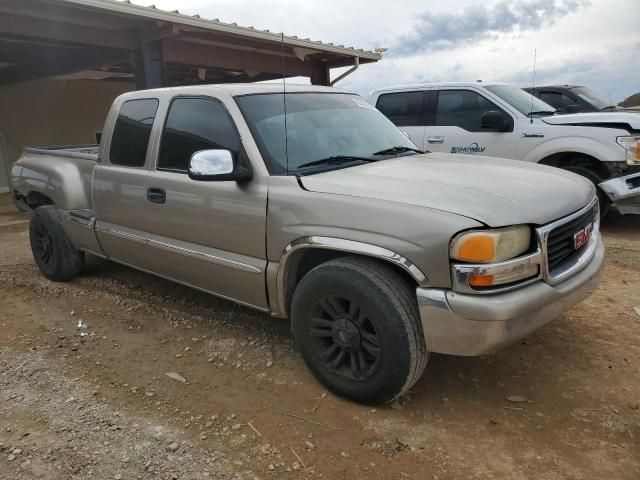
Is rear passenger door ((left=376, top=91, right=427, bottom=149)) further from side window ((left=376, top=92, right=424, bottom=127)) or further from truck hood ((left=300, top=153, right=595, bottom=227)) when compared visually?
truck hood ((left=300, top=153, right=595, bottom=227))

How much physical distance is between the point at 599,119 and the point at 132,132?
5.49 meters

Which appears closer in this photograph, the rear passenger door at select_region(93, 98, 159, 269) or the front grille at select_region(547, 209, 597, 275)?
the front grille at select_region(547, 209, 597, 275)

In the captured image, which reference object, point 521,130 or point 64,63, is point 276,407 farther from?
point 64,63

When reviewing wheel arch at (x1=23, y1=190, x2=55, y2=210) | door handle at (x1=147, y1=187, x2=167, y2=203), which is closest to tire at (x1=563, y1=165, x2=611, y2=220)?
door handle at (x1=147, y1=187, x2=167, y2=203)

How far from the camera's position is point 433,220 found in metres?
2.46

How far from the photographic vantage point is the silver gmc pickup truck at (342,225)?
8.09 ft

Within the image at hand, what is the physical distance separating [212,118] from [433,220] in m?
1.78

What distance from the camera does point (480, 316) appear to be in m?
2.39

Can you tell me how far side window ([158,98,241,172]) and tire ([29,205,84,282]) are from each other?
6.12ft

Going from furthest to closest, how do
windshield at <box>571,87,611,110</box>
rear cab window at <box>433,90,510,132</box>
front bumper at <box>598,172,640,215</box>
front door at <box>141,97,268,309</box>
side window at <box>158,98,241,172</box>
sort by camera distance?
1. windshield at <box>571,87,611,110</box>
2. rear cab window at <box>433,90,510,132</box>
3. front bumper at <box>598,172,640,215</box>
4. side window at <box>158,98,241,172</box>
5. front door at <box>141,97,268,309</box>

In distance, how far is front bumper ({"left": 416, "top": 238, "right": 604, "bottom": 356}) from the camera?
240 cm

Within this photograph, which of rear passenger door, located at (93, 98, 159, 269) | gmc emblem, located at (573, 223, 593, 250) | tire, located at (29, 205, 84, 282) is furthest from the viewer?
tire, located at (29, 205, 84, 282)

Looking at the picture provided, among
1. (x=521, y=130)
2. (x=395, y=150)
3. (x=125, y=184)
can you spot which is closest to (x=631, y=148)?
(x=521, y=130)

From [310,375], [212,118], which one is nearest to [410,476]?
[310,375]
